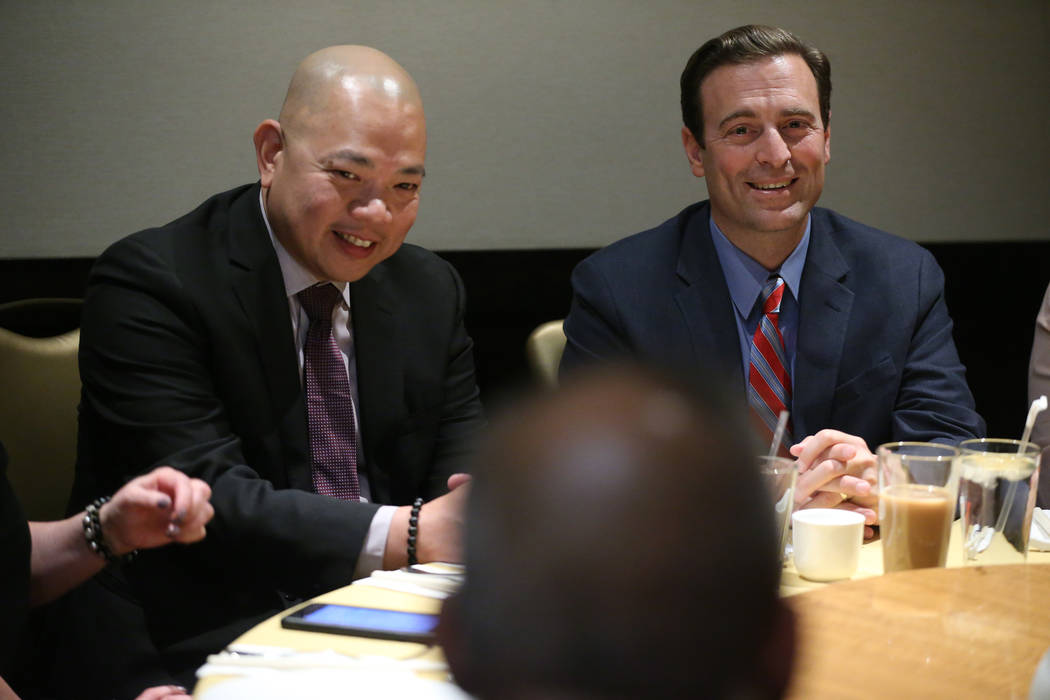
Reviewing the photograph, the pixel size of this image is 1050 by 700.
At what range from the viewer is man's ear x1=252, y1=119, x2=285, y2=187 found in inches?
76.0

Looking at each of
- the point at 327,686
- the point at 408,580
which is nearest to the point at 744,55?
the point at 408,580

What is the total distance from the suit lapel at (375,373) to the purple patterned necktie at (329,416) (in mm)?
31

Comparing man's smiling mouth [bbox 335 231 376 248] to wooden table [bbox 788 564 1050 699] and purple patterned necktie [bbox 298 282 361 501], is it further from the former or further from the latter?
wooden table [bbox 788 564 1050 699]

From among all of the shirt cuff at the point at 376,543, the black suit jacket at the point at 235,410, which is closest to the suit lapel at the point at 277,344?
the black suit jacket at the point at 235,410

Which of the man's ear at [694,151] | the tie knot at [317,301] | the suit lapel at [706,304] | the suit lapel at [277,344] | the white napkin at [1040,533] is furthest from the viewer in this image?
the man's ear at [694,151]

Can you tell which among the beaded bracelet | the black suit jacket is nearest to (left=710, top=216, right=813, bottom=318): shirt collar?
the black suit jacket

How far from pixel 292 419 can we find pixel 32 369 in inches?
24.0

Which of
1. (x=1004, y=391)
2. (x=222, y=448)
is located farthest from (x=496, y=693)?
(x=1004, y=391)

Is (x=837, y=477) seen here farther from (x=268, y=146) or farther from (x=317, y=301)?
(x=268, y=146)

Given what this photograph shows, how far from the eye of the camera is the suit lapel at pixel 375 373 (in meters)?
1.93

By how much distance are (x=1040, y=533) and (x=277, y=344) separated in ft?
4.00

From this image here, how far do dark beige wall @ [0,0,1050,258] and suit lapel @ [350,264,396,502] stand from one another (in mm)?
1190

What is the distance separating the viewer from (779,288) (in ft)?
7.20

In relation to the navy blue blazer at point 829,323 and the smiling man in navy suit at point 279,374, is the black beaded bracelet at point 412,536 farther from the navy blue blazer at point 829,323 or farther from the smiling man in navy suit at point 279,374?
the navy blue blazer at point 829,323
